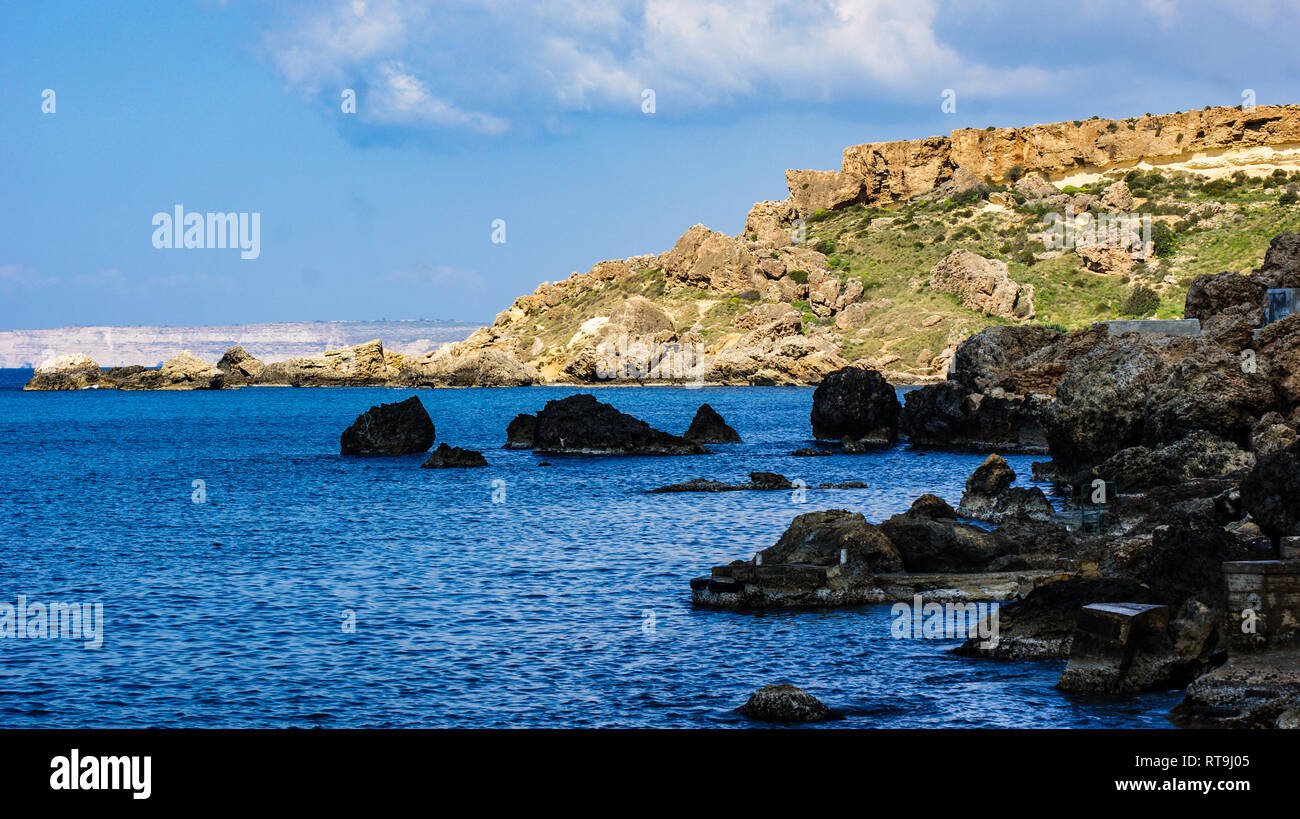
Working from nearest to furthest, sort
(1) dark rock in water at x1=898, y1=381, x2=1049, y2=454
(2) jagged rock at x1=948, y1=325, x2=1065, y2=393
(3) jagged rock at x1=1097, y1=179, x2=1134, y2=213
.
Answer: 1. (1) dark rock in water at x1=898, y1=381, x2=1049, y2=454
2. (2) jagged rock at x1=948, y1=325, x2=1065, y2=393
3. (3) jagged rock at x1=1097, y1=179, x2=1134, y2=213

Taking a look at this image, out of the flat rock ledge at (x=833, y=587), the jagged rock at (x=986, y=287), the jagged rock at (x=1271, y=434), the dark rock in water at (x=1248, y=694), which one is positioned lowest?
the flat rock ledge at (x=833, y=587)

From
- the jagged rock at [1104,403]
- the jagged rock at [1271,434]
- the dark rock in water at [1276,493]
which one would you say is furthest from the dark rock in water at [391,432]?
the dark rock in water at [1276,493]

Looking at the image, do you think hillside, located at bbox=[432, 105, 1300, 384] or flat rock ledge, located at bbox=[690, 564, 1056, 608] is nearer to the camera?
flat rock ledge, located at bbox=[690, 564, 1056, 608]

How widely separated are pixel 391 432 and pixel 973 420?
3620 cm

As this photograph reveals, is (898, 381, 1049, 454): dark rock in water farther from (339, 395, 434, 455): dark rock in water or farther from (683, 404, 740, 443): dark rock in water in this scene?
(339, 395, 434, 455): dark rock in water

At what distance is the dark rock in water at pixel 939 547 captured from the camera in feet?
91.9

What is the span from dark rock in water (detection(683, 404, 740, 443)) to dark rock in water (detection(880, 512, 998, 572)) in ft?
159

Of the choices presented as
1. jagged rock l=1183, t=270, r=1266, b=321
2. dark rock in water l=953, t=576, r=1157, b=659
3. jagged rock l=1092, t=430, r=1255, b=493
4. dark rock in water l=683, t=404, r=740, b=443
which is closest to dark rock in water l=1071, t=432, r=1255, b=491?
jagged rock l=1092, t=430, r=1255, b=493

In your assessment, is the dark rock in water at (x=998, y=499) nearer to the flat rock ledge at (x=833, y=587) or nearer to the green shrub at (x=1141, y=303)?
the flat rock ledge at (x=833, y=587)

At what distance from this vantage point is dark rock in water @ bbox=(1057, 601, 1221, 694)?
17562mm

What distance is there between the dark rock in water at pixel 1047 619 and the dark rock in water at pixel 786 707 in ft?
15.2
